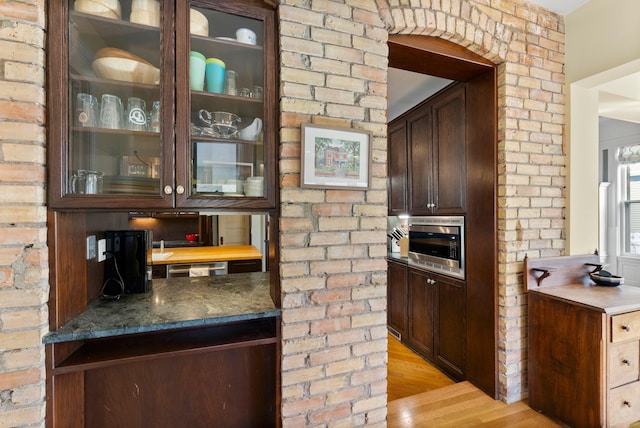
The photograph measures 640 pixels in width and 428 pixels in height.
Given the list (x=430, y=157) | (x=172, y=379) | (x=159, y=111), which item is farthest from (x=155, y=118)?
(x=430, y=157)

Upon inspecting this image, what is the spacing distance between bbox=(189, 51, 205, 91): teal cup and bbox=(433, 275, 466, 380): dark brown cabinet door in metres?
2.31

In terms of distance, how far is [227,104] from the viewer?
140 centimetres

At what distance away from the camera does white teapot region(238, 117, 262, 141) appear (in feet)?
4.61

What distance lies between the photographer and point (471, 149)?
2225mm

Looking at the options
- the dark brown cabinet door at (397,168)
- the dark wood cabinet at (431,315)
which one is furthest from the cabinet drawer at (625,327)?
the dark brown cabinet door at (397,168)

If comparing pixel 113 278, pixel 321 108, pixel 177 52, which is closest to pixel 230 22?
pixel 177 52

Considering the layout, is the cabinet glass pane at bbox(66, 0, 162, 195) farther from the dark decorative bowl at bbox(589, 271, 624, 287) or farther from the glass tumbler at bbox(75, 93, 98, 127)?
the dark decorative bowl at bbox(589, 271, 624, 287)

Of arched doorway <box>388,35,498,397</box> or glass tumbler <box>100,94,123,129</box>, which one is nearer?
glass tumbler <box>100,94,123,129</box>

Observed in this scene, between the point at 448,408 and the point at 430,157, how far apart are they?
2.01m

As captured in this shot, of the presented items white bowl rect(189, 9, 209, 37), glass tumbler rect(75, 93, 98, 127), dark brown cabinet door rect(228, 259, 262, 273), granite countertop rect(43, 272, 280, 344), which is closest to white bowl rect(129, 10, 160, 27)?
white bowl rect(189, 9, 209, 37)

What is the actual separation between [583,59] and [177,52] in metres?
2.62

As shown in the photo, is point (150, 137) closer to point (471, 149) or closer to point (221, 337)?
point (221, 337)

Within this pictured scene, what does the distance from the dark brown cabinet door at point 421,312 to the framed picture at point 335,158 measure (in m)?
1.71

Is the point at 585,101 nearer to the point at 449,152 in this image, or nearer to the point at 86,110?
the point at 449,152
